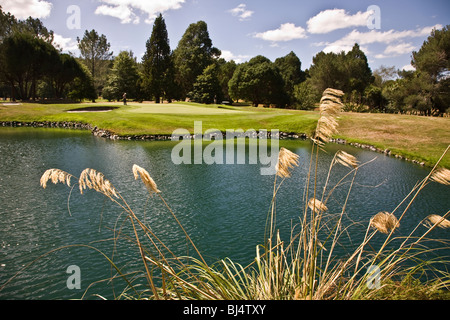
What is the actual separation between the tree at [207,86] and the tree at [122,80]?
44.3 feet

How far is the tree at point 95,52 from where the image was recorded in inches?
3278

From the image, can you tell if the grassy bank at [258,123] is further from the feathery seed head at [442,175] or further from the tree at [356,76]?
the tree at [356,76]

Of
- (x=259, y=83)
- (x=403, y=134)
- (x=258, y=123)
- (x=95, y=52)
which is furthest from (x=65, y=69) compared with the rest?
(x=403, y=134)

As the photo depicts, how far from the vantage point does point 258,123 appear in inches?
1549

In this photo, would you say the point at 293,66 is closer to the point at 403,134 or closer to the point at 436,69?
the point at 436,69

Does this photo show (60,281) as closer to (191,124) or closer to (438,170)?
(438,170)

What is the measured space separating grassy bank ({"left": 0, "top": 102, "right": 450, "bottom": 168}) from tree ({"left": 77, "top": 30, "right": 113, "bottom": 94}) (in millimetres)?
44534

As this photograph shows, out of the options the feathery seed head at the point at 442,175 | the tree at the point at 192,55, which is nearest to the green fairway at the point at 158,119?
the tree at the point at 192,55

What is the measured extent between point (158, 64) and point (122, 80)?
8.64 meters

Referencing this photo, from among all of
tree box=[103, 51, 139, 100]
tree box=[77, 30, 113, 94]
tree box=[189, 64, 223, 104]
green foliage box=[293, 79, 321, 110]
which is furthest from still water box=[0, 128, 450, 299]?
tree box=[77, 30, 113, 94]

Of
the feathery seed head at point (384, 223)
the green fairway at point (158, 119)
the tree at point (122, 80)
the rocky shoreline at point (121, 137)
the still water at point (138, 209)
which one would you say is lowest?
the still water at point (138, 209)
